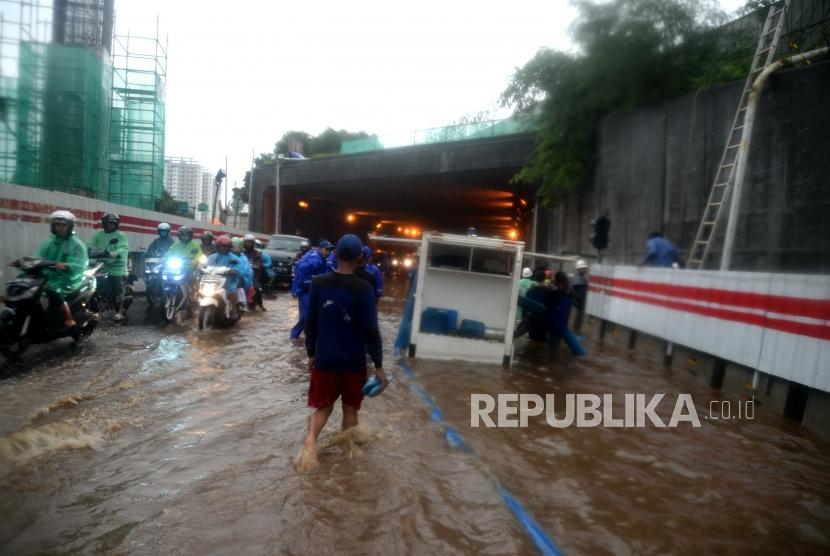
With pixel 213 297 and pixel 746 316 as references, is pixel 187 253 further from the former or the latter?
pixel 746 316

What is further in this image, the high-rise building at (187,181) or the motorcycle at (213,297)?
the high-rise building at (187,181)

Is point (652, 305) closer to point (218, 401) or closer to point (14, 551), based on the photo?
point (218, 401)

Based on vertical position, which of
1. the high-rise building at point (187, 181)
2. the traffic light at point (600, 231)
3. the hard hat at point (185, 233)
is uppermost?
the high-rise building at point (187, 181)

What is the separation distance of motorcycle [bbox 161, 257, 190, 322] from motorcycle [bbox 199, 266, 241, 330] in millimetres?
572

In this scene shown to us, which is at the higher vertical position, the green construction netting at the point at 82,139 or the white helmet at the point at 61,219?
the green construction netting at the point at 82,139

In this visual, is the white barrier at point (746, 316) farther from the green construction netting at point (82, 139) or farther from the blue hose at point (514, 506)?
the green construction netting at point (82, 139)

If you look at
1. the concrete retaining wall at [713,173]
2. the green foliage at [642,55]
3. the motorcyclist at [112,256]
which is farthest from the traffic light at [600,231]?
the motorcyclist at [112,256]

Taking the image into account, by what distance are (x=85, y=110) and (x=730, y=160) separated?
768 inches

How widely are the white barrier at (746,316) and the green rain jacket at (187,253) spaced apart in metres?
8.09

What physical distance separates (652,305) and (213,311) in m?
7.47

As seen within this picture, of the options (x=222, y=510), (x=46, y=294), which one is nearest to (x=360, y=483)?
(x=222, y=510)

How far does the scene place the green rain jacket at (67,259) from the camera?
25.7 feet

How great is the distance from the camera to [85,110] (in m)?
21.5

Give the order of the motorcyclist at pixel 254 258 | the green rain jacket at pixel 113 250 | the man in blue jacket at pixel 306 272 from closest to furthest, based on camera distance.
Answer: the man in blue jacket at pixel 306 272, the green rain jacket at pixel 113 250, the motorcyclist at pixel 254 258
